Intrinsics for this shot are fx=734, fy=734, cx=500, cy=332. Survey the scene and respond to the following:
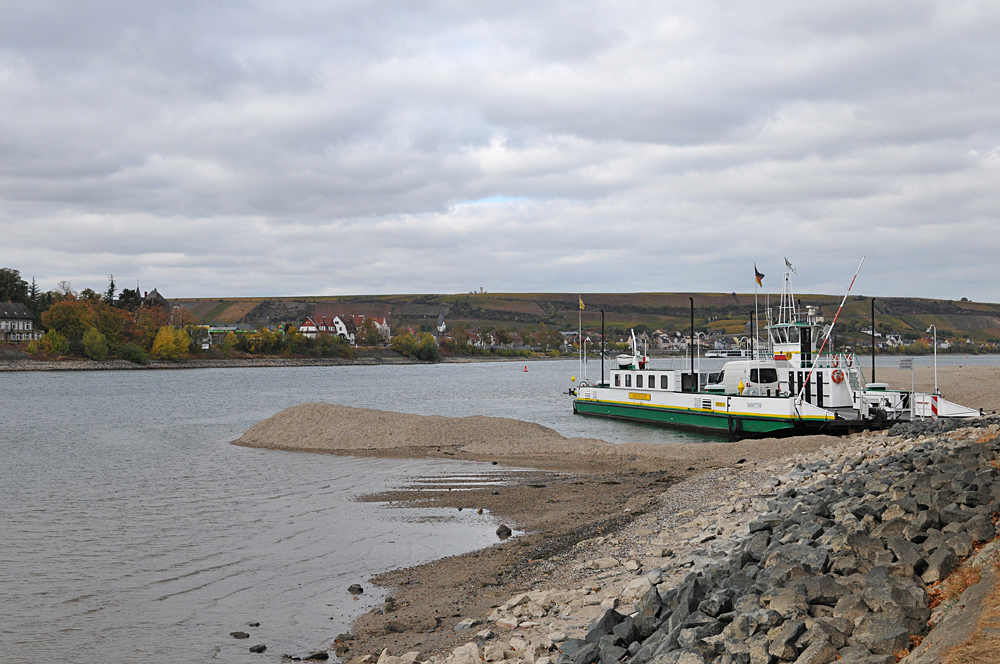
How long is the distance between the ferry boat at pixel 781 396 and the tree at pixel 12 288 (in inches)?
5123

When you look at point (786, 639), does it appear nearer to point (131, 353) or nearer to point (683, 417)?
point (683, 417)

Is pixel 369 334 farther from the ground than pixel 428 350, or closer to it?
farther from the ground

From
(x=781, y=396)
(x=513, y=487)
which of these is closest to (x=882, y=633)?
(x=513, y=487)

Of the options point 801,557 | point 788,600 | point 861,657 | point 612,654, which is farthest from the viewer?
point 801,557

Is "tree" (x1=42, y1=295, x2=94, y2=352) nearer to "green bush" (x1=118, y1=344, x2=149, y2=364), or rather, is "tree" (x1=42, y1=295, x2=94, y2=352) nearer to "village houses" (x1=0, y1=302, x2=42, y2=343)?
"green bush" (x1=118, y1=344, x2=149, y2=364)

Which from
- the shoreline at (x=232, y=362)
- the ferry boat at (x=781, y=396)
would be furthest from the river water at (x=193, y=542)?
the shoreline at (x=232, y=362)

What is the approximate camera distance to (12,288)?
132 metres

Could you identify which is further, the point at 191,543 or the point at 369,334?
the point at 369,334

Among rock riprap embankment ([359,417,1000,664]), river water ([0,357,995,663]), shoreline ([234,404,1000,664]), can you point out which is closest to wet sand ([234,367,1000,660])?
shoreline ([234,404,1000,664])

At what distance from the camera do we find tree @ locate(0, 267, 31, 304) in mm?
130500

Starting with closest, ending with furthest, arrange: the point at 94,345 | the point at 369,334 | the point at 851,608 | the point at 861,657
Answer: the point at 861,657, the point at 851,608, the point at 94,345, the point at 369,334

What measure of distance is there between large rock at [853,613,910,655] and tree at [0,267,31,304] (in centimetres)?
15340

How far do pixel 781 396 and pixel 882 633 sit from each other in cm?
2623

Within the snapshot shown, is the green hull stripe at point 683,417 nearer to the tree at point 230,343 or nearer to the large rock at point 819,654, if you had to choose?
the large rock at point 819,654
